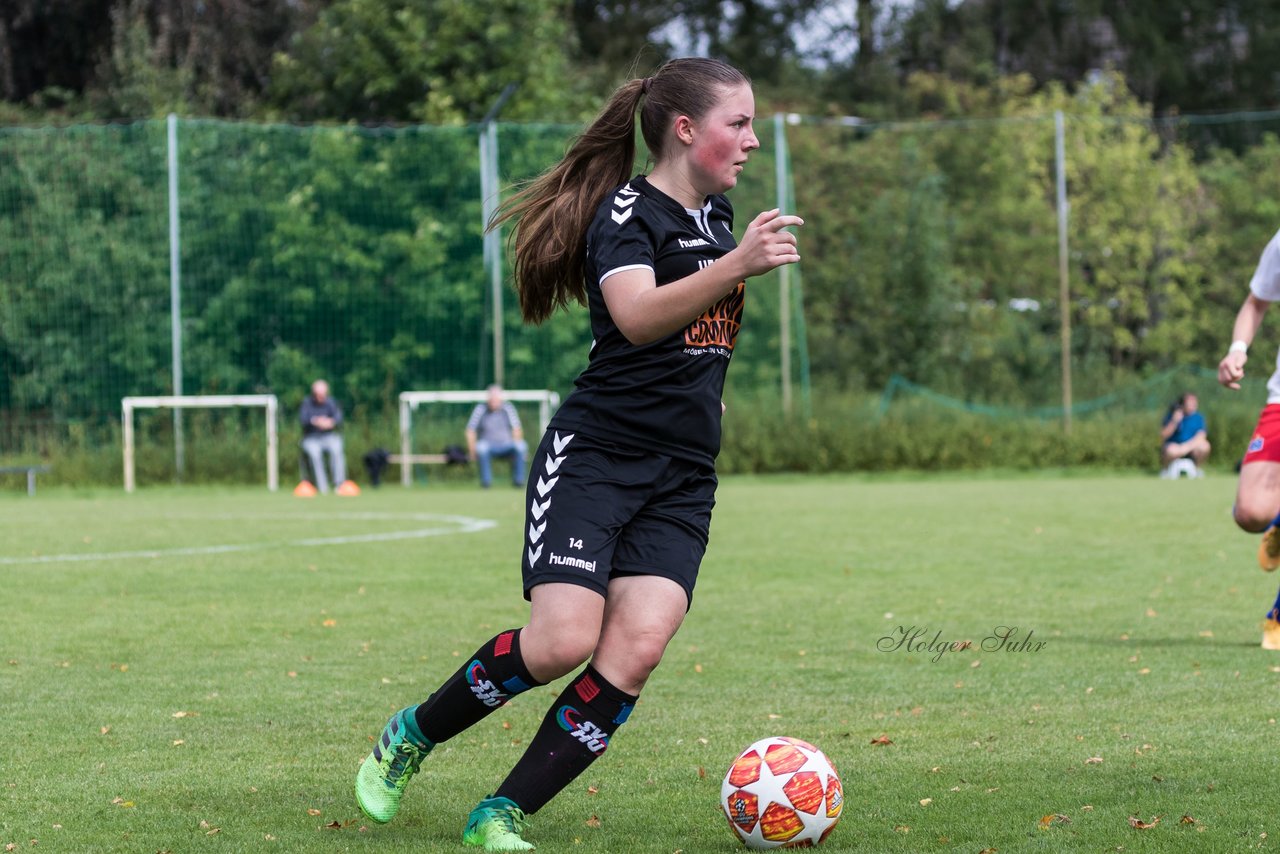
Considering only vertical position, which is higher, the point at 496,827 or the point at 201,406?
the point at 201,406

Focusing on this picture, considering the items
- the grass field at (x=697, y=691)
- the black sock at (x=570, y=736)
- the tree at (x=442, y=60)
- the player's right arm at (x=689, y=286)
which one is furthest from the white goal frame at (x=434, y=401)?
the player's right arm at (x=689, y=286)

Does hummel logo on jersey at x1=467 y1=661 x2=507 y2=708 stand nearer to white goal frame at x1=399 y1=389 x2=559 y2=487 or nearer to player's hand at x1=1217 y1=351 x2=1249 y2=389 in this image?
player's hand at x1=1217 y1=351 x2=1249 y2=389

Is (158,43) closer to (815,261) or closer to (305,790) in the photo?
(815,261)

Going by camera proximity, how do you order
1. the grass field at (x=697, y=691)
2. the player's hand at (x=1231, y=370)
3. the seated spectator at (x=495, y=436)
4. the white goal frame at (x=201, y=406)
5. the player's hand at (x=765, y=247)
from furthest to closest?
the white goal frame at (x=201, y=406) < the seated spectator at (x=495, y=436) < the player's hand at (x=1231, y=370) < the grass field at (x=697, y=691) < the player's hand at (x=765, y=247)

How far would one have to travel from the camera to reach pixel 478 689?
4223 mm

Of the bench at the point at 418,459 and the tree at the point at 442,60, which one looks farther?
the tree at the point at 442,60

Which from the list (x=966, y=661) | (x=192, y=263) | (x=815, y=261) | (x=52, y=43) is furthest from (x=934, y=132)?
(x=966, y=661)

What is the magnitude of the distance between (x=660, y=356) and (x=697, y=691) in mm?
2864

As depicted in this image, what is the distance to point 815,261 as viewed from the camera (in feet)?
102

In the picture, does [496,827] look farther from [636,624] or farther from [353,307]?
[353,307]

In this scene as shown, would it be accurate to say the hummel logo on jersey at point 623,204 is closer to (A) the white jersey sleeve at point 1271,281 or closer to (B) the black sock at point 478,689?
(B) the black sock at point 478,689

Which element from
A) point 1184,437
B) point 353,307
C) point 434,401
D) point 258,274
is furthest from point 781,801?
point 258,274

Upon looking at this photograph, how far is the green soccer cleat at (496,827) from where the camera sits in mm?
4082

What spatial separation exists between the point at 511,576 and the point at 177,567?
239 centimetres
